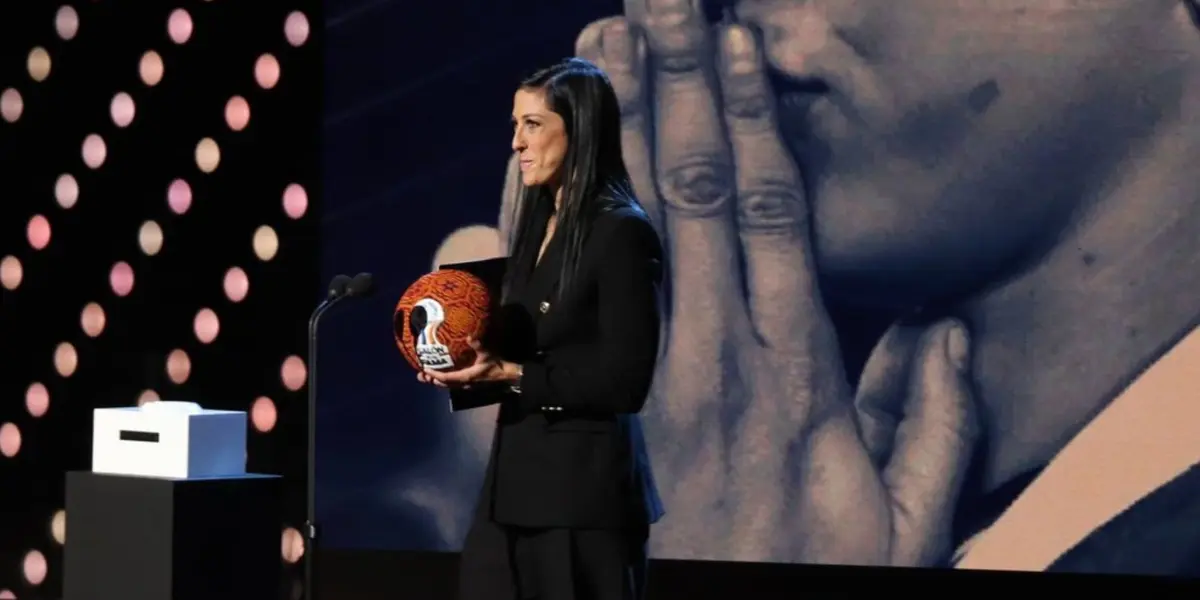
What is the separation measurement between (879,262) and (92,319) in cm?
278

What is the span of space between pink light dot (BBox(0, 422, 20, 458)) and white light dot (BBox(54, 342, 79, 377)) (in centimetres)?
30

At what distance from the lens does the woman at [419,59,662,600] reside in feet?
8.30

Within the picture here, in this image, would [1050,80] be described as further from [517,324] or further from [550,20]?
[517,324]

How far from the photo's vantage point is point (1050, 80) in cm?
450

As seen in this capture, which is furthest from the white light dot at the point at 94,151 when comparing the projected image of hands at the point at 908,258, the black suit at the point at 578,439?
the black suit at the point at 578,439

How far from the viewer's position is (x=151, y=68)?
5637 millimetres

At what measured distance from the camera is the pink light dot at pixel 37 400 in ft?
19.1

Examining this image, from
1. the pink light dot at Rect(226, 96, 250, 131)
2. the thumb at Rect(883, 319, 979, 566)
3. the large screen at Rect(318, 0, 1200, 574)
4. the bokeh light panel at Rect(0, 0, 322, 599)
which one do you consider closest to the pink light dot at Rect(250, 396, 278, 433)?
the bokeh light panel at Rect(0, 0, 322, 599)

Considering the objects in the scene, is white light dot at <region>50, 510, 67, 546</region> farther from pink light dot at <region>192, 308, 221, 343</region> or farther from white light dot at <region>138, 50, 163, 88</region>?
white light dot at <region>138, 50, 163, 88</region>

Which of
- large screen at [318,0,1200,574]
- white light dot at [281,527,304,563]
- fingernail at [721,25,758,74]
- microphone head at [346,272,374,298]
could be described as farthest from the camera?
white light dot at [281,527,304,563]

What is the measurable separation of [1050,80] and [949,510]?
1.21 meters

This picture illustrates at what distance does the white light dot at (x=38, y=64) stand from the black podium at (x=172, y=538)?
8.00ft

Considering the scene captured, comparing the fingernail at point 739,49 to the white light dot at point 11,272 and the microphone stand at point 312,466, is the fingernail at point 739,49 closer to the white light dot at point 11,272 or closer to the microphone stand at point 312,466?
the microphone stand at point 312,466

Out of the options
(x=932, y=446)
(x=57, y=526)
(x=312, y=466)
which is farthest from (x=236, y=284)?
(x=932, y=446)
